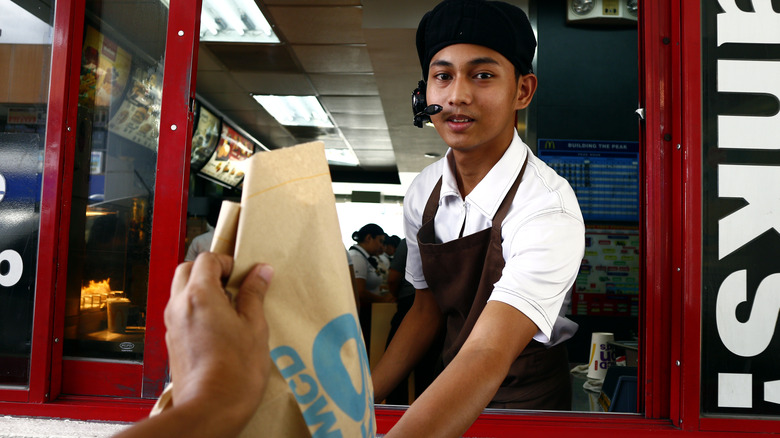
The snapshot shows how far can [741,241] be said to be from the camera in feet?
5.00

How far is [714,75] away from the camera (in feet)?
5.11

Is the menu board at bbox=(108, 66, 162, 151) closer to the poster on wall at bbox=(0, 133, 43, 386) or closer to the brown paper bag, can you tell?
the poster on wall at bbox=(0, 133, 43, 386)

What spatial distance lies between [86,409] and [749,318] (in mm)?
1808

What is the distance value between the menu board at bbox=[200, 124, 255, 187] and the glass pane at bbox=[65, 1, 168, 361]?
558 centimetres

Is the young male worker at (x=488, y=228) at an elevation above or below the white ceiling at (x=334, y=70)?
below

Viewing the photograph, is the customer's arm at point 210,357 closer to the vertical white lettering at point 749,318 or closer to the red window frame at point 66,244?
the red window frame at point 66,244

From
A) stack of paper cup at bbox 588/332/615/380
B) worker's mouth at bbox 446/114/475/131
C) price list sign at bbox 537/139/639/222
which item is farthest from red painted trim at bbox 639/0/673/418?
price list sign at bbox 537/139/639/222

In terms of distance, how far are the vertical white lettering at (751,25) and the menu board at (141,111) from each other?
158 cm

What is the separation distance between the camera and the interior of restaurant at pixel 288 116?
1.71 meters

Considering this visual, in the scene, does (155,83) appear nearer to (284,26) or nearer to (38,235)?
(38,235)

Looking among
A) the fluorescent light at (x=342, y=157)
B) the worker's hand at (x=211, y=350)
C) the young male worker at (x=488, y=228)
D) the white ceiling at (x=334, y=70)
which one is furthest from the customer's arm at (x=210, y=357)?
the fluorescent light at (x=342, y=157)

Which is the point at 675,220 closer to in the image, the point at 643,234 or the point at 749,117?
the point at 643,234

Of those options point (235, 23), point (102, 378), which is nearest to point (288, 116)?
point (235, 23)

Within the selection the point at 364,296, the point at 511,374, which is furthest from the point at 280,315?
the point at 364,296
